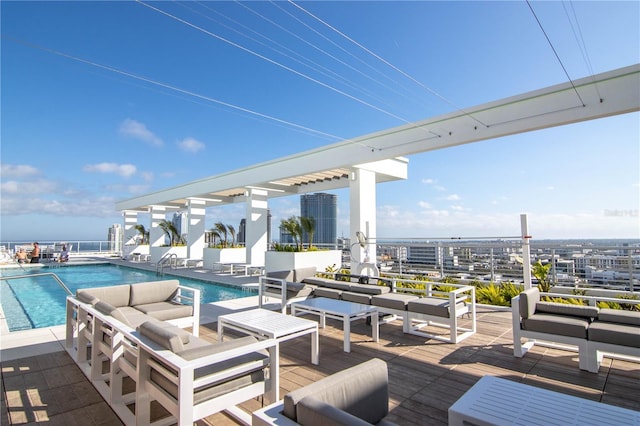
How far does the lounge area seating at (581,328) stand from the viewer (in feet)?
10.0

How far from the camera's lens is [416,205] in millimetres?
13484

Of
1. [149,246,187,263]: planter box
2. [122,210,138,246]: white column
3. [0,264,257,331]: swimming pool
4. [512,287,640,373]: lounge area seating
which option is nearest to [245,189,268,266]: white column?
[0,264,257,331]: swimming pool

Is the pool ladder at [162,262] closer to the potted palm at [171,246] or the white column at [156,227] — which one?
the potted palm at [171,246]

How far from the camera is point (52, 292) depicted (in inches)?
347

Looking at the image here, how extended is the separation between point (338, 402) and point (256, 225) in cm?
1095

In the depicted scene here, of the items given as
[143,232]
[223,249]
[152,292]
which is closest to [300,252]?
[223,249]

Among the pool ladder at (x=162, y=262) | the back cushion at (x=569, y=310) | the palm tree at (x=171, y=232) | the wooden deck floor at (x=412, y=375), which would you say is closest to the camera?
the wooden deck floor at (x=412, y=375)

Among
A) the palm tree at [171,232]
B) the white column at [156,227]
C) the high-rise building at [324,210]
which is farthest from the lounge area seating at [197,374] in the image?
the white column at [156,227]

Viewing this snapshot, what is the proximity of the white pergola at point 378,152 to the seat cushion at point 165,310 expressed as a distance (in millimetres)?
4574

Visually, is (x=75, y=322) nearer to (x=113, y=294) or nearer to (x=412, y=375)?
(x=113, y=294)

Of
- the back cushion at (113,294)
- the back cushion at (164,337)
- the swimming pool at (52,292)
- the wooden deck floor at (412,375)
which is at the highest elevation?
the back cushion at (164,337)

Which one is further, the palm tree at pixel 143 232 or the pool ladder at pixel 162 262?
the palm tree at pixel 143 232

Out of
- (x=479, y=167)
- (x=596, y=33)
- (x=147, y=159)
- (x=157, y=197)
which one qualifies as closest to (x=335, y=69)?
(x=596, y=33)

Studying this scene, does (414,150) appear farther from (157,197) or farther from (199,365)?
(157,197)
